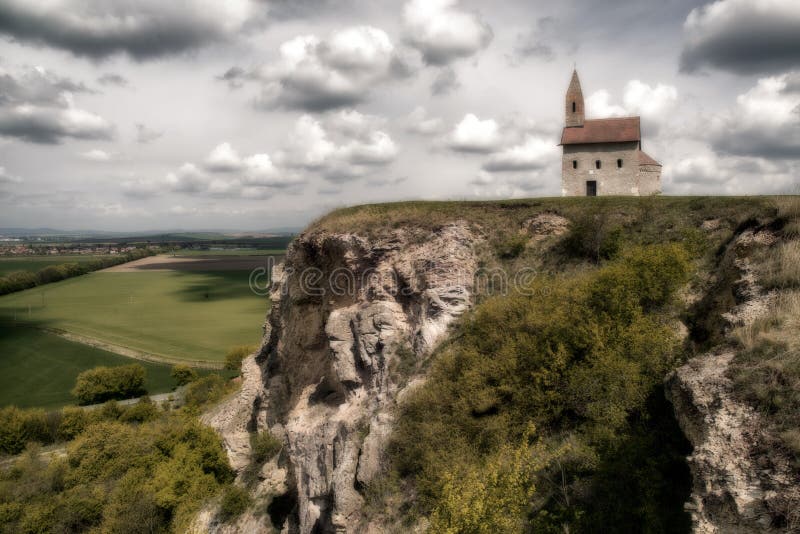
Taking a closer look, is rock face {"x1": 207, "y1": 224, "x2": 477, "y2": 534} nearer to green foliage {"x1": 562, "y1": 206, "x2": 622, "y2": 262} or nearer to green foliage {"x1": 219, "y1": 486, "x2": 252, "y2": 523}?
green foliage {"x1": 219, "y1": 486, "x2": 252, "y2": 523}

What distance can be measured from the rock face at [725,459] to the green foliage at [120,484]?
933 inches

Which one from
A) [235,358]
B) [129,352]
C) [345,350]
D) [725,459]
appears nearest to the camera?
[725,459]

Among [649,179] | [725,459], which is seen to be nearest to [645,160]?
[649,179]

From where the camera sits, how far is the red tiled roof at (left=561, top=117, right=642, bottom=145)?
28578 millimetres

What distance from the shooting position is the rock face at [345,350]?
755 inches

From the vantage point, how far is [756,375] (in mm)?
8344

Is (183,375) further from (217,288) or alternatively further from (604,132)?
(217,288)

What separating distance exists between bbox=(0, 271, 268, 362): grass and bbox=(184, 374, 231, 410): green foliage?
8479mm

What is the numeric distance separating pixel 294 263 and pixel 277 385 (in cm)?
751

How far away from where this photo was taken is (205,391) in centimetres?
4491

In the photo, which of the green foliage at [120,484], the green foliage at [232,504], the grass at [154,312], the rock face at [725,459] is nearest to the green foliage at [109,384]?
Result: the grass at [154,312]

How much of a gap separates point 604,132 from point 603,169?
2351 mm

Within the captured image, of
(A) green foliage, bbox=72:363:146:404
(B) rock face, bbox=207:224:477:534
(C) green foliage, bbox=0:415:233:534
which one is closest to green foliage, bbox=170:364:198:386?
(A) green foliage, bbox=72:363:146:404

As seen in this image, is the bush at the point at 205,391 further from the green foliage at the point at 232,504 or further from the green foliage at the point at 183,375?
the green foliage at the point at 232,504
